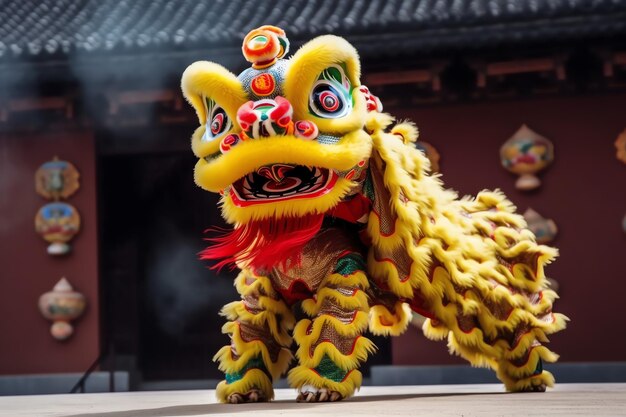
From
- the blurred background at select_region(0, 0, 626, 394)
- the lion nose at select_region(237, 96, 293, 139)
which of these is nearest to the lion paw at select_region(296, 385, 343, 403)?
the lion nose at select_region(237, 96, 293, 139)

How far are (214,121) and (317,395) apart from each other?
1.29 m

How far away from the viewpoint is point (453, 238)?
5438mm

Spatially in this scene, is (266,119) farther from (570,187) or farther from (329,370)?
(570,187)

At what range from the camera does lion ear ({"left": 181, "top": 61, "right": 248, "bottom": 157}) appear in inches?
195

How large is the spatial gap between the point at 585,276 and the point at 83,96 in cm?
436

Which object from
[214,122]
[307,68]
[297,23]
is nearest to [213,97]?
[214,122]

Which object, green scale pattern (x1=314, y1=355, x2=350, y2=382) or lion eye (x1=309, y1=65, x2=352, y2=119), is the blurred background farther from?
green scale pattern (x1=314, y1=355, x2=350, y2=382)

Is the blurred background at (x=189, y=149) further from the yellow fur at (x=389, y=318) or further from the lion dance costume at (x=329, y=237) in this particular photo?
the yellow fur at (x=389, y=318)

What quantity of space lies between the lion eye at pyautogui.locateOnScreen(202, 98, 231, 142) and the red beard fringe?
1.42 feet

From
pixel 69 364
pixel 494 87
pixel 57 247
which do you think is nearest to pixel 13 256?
pixel 57 247

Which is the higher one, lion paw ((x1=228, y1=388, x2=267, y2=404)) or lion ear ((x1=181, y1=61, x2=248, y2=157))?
lion ear ((x1=181, y1=61, x2=248, y2=157))

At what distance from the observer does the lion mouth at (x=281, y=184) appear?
16.1 ft

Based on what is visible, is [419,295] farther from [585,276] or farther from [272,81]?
[585,276]

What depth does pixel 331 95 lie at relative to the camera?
16.4 feet
